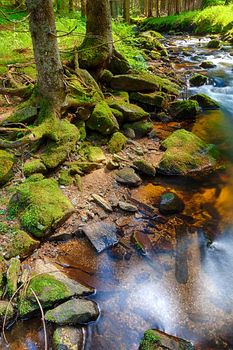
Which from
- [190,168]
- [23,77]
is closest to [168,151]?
[190,168]

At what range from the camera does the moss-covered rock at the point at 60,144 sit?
5952 mm

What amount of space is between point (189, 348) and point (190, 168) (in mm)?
4071

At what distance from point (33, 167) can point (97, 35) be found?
16.3 ft

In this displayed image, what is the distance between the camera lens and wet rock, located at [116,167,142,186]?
20.5ft

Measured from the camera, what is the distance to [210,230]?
5.34m

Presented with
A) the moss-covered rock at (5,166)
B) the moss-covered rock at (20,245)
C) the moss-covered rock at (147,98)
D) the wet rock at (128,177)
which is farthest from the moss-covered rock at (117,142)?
the moss-covered rock at (20,245)

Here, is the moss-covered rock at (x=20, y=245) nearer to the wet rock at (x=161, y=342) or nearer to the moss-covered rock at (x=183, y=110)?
the wet rock at (x=161, y=342)

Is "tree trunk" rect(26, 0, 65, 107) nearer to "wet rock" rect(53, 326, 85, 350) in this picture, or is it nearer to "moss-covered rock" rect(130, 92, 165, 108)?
"moss-covered rock" rect(130, 92, 165, 108)

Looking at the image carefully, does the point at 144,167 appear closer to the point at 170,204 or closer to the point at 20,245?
the point at 170,204

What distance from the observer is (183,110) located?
372 inches

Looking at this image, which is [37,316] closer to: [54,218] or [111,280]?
[111,280]

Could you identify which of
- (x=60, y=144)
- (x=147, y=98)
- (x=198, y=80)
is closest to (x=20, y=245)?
(x=60, y=144)

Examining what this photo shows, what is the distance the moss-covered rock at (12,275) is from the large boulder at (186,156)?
3695 mm

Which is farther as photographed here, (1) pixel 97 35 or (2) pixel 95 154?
(1) pixel 97 35
